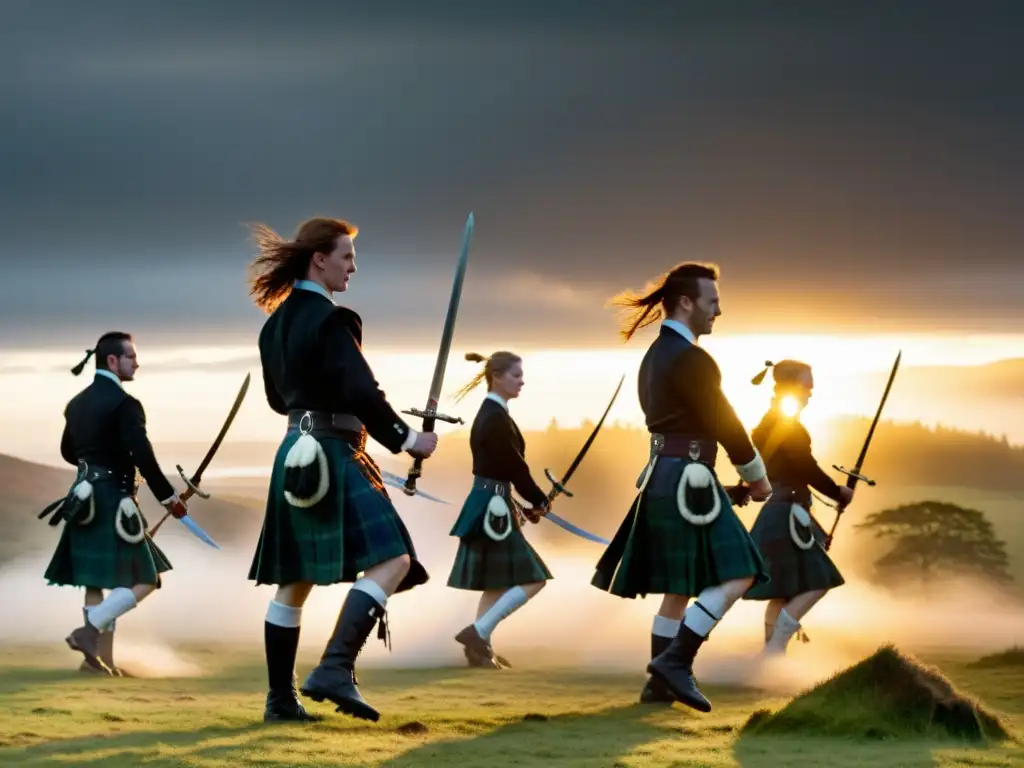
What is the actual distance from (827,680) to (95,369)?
17.5 ft

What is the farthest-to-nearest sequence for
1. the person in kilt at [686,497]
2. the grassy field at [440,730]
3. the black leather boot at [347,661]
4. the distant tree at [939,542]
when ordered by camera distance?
the distant tree at [939,542]
the person in kilt at [686,497]
the black leather boot at [347,661]
the grassy field at [440,730]

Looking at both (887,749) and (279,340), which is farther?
(279,340)

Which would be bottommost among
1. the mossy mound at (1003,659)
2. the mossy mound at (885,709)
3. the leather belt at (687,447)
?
the mossy mound at (885,709)

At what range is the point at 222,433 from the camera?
10.8m

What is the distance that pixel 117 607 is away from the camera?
1072 centimetres

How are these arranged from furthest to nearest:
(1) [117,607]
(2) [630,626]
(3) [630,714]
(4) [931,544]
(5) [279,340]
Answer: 1. (4) [931,544]
2. (2) [630,626]
3. (1) [117,607]
4. (3) [630,714]
5. (5) [279,340]

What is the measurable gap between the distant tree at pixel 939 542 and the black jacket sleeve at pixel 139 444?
37.6 feet

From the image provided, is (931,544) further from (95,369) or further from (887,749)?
(887,749)

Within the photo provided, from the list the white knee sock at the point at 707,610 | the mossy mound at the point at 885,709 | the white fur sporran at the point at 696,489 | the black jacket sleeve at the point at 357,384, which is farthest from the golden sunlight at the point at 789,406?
the black jacket sleeve at the point at 357,384

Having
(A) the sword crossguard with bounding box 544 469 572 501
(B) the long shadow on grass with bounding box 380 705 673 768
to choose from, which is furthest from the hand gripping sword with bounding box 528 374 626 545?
(B) the long shadow on grass with bounding box 380 705 673 768

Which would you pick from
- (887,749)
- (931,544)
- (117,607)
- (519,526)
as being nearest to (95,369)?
(117,607)

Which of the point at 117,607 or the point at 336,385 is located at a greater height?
the point at 336,385

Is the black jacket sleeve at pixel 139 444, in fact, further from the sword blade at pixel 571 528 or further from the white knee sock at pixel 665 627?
the white knee sock at pixel 665 627

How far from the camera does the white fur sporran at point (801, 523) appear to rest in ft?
35.7
